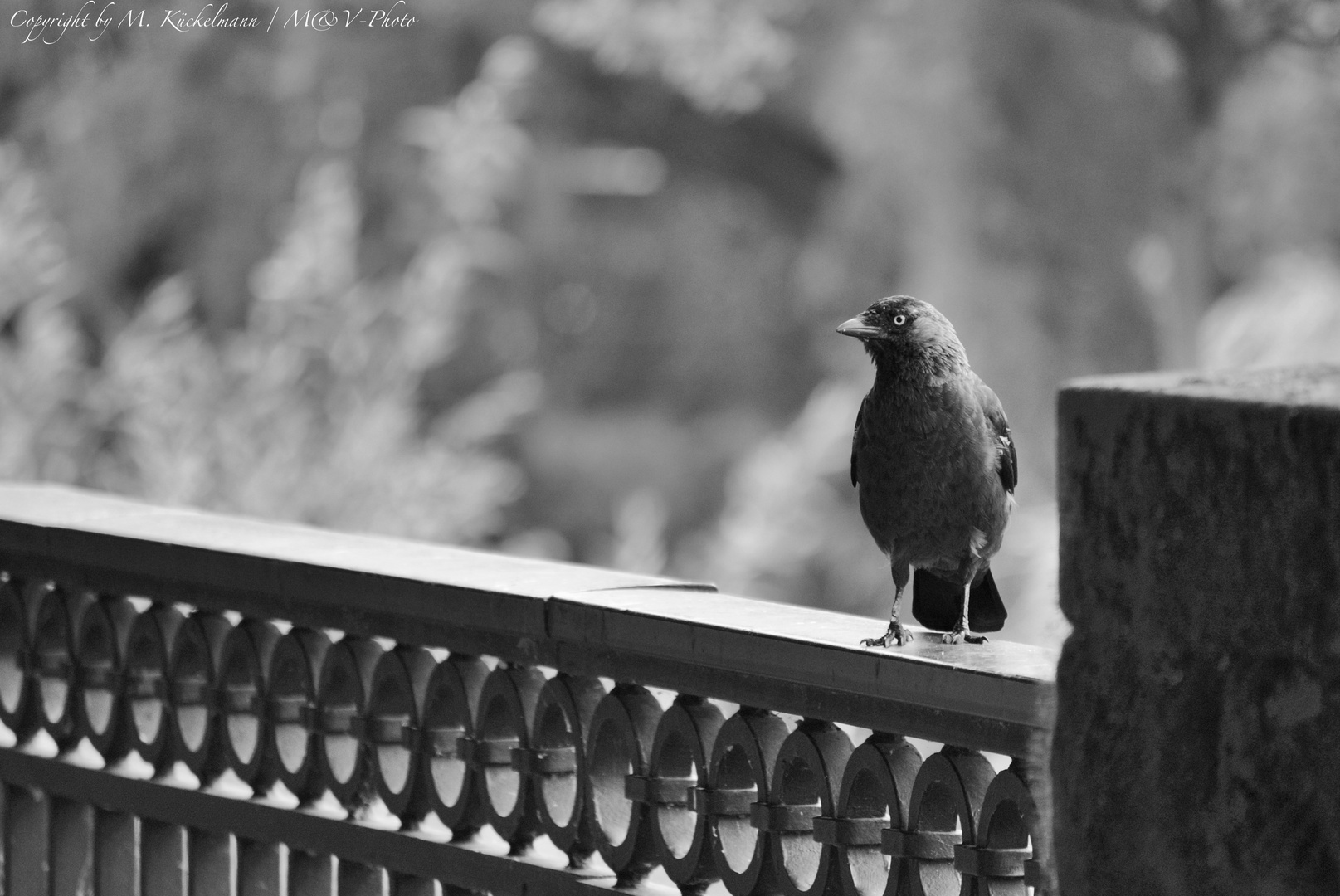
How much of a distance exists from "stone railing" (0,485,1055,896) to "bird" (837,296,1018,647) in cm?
49

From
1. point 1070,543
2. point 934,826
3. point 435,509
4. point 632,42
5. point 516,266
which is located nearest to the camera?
point 1070,543

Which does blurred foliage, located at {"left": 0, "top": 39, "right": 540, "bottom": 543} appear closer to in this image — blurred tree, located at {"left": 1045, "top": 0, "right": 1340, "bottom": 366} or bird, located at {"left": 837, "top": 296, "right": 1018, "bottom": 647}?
bird, located at {"left": 837, "top": 296, "right": 1018, "bottom": 647}

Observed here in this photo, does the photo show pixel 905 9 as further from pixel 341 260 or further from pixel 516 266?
pixel 341 260

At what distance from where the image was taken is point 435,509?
645 cm

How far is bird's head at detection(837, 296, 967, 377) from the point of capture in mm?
2338

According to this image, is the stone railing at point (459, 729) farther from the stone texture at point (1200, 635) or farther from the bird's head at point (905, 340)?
the bird's head at point (905, 340)

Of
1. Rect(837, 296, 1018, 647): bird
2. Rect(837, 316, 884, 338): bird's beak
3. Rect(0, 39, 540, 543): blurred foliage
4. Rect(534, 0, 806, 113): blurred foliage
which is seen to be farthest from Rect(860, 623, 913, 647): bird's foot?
Rect(534, 0, 806, 113): blurred foliage

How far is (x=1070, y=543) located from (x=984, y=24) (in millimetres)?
9925

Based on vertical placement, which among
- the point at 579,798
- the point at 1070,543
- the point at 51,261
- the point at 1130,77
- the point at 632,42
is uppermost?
the point at 632,42

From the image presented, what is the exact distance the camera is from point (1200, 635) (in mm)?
1003

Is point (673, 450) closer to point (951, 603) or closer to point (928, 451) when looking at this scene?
point (951, 603)

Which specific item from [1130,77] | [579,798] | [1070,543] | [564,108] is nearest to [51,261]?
[579,798]

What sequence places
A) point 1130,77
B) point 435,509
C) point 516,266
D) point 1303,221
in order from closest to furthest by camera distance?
point 435,509, point 1130,77, point 1303,221, point 516,266

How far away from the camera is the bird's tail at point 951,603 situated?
2.46 meters
